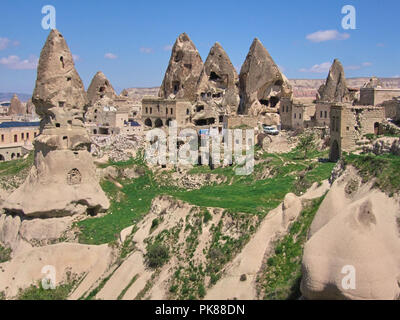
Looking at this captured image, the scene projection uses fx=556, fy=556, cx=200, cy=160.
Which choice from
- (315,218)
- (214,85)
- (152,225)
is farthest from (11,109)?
(315,218)

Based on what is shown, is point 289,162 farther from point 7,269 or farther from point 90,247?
point 7,269

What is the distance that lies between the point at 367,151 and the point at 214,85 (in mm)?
31887

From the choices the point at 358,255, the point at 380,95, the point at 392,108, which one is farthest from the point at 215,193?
the point at 380,95

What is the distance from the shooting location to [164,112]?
177ft

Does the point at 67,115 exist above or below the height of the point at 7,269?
above

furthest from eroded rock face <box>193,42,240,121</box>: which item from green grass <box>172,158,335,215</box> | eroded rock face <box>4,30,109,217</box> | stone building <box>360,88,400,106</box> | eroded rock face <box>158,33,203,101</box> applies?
eroded rock face <box>4,30,109,217</box>

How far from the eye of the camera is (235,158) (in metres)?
41.7

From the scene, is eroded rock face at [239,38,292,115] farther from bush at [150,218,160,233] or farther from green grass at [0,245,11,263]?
bush at [150,218,160,233]

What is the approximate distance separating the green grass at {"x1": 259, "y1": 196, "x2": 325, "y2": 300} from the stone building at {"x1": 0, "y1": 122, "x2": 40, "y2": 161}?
1693 inches

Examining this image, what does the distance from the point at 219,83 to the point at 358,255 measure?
44652mm

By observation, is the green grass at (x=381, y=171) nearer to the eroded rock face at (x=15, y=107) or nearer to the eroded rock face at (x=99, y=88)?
the eroded rock face at (x=99, y=88)

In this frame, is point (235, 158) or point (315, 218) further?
point (235, 158)

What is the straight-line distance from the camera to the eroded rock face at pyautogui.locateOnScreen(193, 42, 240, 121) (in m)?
56.2
